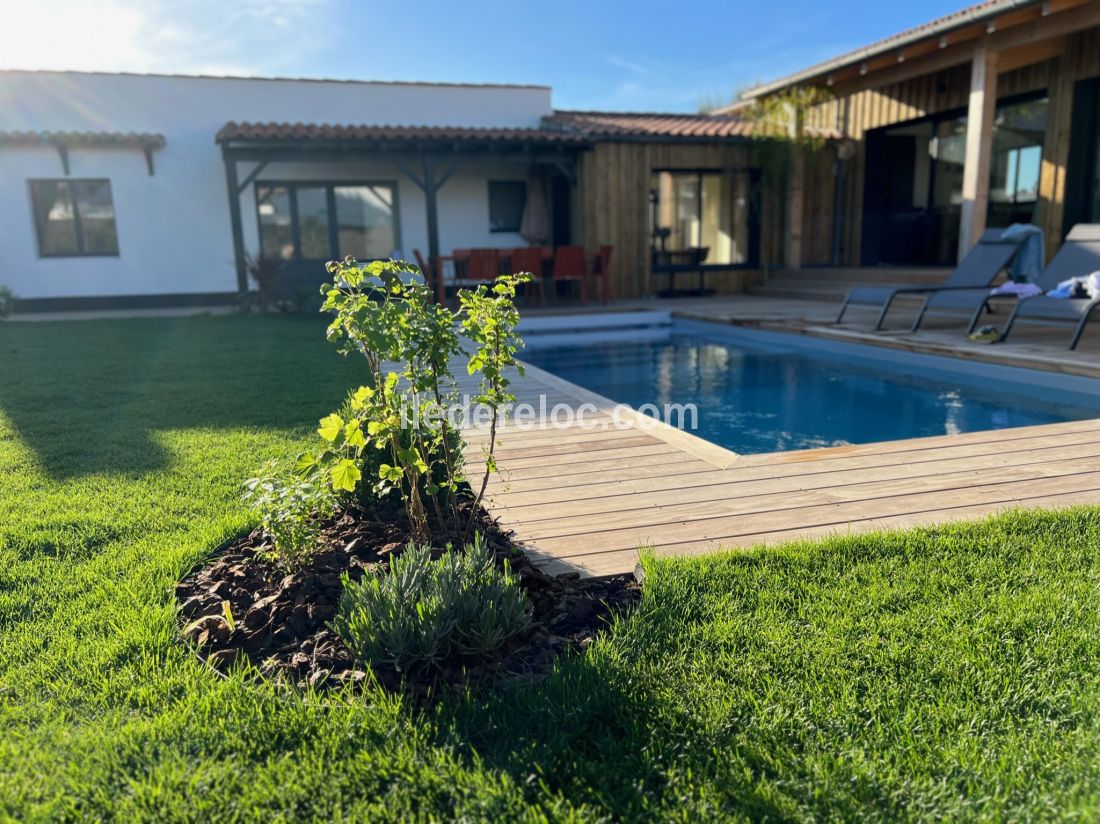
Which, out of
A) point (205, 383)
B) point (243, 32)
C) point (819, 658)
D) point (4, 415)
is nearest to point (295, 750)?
point (819, 658)

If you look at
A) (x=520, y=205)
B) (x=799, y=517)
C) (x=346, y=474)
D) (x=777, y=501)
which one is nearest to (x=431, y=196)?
(x=520, y=205)

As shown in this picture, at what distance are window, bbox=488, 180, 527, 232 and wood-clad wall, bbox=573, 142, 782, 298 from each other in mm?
1504

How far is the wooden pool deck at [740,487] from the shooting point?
2594 mm

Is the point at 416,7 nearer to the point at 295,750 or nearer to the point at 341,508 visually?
the point at 341,508

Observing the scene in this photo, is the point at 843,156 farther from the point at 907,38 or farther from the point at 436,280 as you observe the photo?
the point at 436,280

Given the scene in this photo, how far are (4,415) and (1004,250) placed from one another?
8.90 metres

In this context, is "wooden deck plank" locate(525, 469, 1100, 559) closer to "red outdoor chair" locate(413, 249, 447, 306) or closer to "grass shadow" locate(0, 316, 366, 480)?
"grass shadow" locate(0, 316, 366, 480)

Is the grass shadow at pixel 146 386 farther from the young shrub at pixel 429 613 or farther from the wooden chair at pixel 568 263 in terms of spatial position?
the wooden chair at pixel 568 263

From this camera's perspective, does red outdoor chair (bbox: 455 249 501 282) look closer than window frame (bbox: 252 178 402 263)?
Yes

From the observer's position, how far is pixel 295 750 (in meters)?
1.55

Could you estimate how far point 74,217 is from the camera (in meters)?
13.0

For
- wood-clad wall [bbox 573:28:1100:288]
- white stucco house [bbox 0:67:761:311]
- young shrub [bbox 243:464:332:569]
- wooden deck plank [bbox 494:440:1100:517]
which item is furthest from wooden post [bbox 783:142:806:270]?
young shrub [bbox 243:464:332:569]

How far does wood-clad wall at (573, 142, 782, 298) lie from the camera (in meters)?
12.7

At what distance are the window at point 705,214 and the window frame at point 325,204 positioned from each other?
4.70 m
